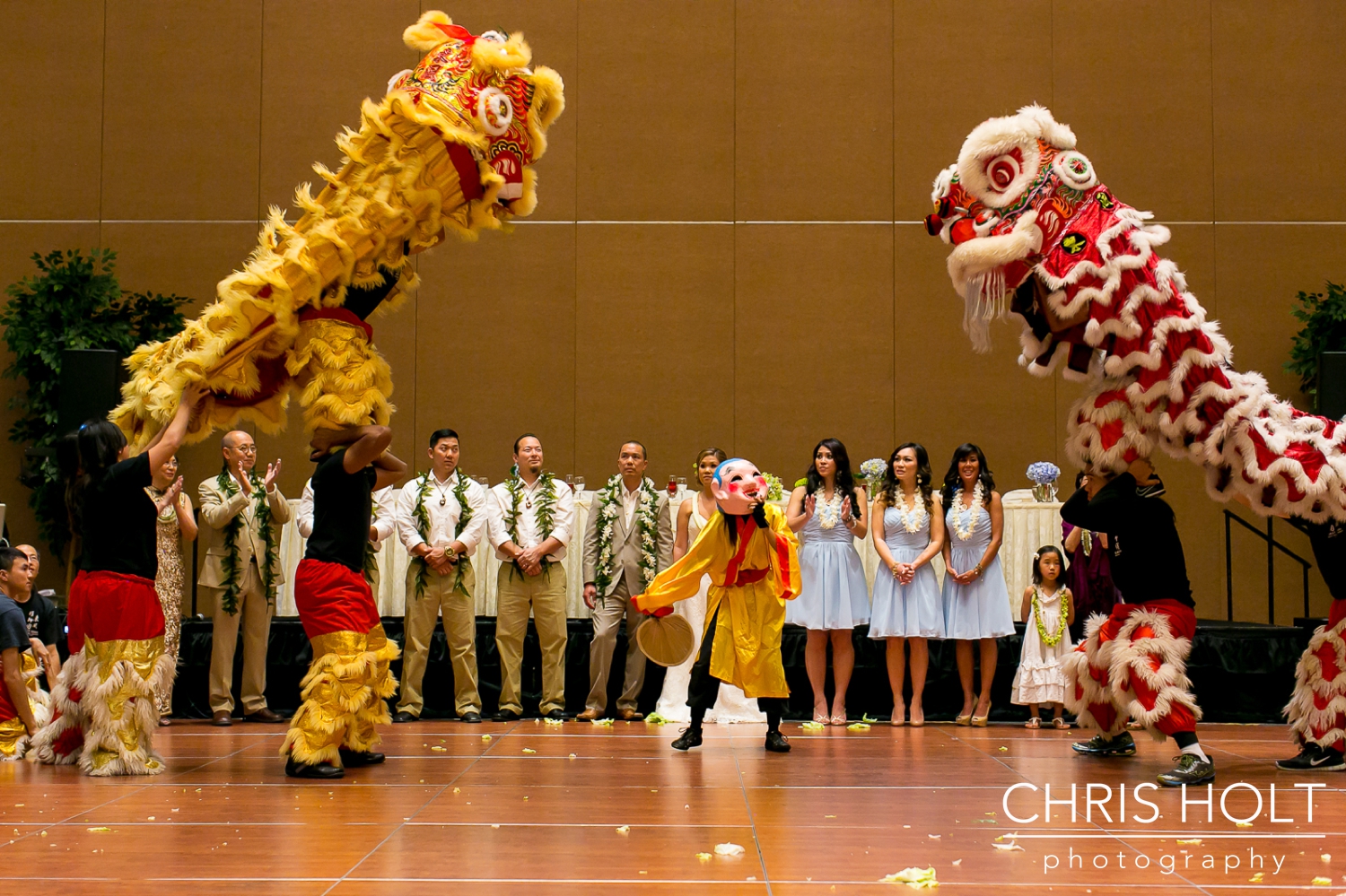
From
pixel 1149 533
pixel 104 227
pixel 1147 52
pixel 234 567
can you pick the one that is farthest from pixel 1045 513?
pixel 104 227

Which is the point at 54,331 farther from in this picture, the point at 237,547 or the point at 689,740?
the point at 689,740

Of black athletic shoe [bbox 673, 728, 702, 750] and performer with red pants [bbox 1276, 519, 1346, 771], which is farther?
black athletic shoe [bbox 673, 728, 702, 750]

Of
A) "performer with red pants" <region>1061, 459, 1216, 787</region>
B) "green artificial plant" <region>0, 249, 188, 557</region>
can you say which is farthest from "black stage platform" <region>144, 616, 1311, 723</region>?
"green artificial plant" <region>0, 249, 188, 557</region>

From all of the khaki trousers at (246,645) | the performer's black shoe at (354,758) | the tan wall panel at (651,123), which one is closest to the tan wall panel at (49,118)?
the tan wall panel at (651,123)

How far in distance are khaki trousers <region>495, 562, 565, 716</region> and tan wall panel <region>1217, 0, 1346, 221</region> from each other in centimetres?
776

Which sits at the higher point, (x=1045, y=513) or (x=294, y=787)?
(x=1045, y=513)

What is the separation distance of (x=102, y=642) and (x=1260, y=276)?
10392 mm

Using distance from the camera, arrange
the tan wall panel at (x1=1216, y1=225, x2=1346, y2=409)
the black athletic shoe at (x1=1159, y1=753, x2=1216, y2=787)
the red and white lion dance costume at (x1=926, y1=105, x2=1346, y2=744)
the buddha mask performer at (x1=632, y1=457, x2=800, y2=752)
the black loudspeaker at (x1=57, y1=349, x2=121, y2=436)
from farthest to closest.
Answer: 1. the tan wall panel at (x1=1216, y1=225, x2=1346, y2=409)
2. the black loudspeaker at (x1=57, y1=349, x2=121, y2=436)
3. the buddha mask performer at (x1=632, y1=457, x2=800, y2=752)
4. the red and white lion dance costume at (x1=926, y1=105, x2=1346, y2=744)
5. the black athletic shoe at (x1=1159, y1=753, x2=1216, y2=787)

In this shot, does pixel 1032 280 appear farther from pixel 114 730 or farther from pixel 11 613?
pixel 11 613

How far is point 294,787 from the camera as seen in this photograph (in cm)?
501

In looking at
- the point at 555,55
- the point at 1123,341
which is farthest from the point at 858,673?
the point at 555,55

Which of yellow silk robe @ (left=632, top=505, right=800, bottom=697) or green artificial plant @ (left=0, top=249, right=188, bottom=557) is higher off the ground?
green artificial plant @ (left=0, top=249, right=188, bottom=557)

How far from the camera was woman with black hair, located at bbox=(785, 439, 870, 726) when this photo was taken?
782 cm

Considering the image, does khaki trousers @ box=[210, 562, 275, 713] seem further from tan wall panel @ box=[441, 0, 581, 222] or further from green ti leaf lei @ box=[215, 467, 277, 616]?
tan wall panel @ box=[441, 0, 581, 222]
